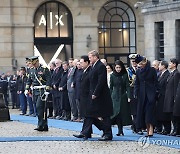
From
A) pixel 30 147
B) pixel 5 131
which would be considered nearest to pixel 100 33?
pixel 5 131

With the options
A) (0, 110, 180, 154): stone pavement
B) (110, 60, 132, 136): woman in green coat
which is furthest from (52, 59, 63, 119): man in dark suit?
(110, 60, 132, 136): woman in green coat

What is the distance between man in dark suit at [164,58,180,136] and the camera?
62.5ft

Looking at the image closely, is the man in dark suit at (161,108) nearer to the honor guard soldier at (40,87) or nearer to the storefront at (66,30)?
the honor guard soldier at (40,87)

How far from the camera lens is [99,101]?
17.6 m

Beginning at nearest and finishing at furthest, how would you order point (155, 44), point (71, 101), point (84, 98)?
point (84, 98) < point (71, 101) < point (155, 44)

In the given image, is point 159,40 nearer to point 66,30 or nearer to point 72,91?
point 72,91

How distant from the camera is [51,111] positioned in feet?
88.6

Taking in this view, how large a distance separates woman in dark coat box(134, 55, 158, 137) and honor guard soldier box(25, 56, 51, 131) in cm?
297

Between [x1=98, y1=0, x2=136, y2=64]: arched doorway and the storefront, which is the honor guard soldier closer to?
the storefront

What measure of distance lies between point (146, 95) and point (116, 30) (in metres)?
23.7

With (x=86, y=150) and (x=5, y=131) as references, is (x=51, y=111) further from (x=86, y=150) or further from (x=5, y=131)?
(x=86, y=150)

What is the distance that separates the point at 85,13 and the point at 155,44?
12537mm

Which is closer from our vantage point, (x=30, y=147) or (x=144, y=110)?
(x=30, y=147)

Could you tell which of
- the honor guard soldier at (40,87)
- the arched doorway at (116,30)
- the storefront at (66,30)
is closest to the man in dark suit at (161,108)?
the honor guard soldier at (40,87)
